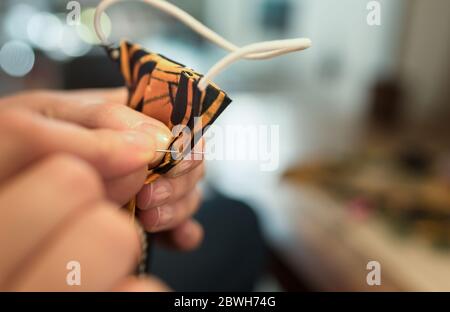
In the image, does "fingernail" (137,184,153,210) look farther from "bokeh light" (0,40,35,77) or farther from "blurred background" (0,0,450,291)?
"bokeh light" (0,40,35,77)

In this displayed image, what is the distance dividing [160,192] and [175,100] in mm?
57

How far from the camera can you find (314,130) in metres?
1.85

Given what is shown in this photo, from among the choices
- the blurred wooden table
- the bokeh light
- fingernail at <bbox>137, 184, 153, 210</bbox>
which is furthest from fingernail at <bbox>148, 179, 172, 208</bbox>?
the blurred wooden table

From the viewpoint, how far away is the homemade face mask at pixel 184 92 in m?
0.26

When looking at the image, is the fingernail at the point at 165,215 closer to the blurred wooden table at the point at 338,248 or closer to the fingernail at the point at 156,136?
the fingernail at the point at 156,136

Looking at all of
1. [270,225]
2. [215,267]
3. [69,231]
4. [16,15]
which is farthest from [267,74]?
[69,231]

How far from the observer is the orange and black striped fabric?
0.26 m

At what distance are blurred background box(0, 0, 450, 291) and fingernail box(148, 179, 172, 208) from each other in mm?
77

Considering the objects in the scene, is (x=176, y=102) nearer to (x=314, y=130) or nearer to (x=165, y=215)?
(x=165, y=215)

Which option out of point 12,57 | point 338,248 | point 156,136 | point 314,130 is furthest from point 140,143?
point 314,130

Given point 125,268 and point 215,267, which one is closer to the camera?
point 125,268
